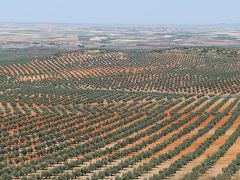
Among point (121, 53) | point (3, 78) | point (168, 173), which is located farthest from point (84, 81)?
point (168, 173)

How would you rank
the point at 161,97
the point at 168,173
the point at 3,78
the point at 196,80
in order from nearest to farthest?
1. the point at 168,173
2. the point at 161,97
3. the point at 196,80
4. the point at 3,78

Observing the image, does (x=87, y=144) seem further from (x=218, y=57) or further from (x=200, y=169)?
(x=218, y=57)

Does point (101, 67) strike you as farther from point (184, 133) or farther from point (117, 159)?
point (117, 159)

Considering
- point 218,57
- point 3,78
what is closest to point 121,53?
point 218,57

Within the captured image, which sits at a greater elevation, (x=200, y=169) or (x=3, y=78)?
(x=200, y=169)

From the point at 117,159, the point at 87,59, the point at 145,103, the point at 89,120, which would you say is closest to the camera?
the point at 117,159

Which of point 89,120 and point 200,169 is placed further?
point 89,120

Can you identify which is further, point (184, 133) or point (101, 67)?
point (101, 67)
